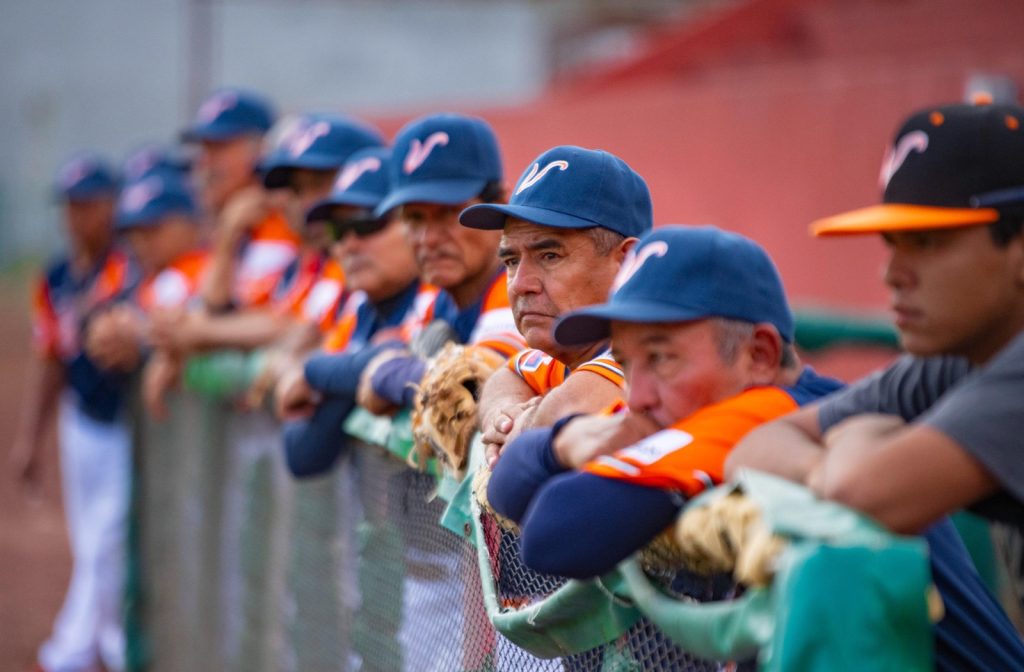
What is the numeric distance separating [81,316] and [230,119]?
156 cm

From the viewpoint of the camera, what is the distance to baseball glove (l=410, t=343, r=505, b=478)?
262 centimetres

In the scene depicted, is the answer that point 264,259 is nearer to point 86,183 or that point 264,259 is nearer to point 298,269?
point 298,269

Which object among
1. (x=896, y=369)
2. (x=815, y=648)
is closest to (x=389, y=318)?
(x=896, y=369)

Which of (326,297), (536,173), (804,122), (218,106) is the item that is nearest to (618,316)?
(536,173)

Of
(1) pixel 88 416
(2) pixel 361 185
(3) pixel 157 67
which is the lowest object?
(3) pixel 157 67

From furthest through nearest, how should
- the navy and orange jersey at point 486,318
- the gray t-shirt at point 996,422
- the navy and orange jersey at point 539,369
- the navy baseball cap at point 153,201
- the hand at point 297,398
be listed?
1. the navy baseball cap at point 153,201
2. the hand at point 297,398
3. the navy and orange jersey at point 486,318
4. the navy and orange jersey at point 539,369
5. the gray t-shirt at point 996,422

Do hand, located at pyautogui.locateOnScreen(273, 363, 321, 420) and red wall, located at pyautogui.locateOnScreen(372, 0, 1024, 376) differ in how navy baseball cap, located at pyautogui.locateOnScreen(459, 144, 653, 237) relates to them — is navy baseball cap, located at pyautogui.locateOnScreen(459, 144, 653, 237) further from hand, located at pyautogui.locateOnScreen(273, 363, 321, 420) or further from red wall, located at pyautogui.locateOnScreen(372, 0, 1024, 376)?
red wall, located at pyautogui.locateOnScreen(372, 0, 1024, 376)

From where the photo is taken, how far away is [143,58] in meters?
24.4

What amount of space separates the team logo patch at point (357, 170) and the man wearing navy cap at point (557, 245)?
1389 millimetres

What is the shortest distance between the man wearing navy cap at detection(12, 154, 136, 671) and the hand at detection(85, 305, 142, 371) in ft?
1.38

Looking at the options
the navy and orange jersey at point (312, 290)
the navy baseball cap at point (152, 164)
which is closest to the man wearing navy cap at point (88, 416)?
the navy baseball cap at point (152, 164)

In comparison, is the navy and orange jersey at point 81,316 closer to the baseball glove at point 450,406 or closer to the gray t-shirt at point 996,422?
the baseball glove at point 450,406

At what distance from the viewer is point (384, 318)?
13.4 ft

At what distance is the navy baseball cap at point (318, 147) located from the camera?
4.75 meters
